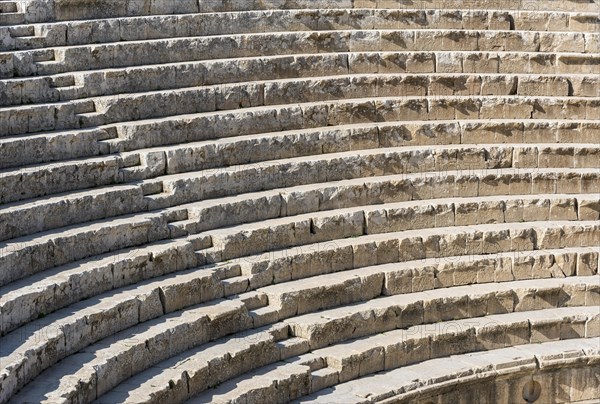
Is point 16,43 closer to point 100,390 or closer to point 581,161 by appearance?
point 100,390

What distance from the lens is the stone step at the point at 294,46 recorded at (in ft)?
52.6

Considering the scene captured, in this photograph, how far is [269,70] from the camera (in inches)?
695

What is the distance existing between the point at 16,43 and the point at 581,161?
8.49 metres

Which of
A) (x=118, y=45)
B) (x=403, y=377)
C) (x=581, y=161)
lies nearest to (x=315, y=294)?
(x=403, y=377)

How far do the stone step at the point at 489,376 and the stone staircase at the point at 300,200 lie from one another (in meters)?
0.03

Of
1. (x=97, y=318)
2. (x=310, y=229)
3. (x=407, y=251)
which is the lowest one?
(x=407, y=251)

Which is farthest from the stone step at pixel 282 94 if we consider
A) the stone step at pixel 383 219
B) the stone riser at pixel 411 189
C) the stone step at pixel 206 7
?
the stone step at pixel 383 219

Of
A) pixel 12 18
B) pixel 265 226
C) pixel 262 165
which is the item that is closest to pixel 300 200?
pixel 262 165

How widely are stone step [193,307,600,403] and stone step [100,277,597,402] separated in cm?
9

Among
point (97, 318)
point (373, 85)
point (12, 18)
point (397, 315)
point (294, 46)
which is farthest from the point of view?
point (373, 85)

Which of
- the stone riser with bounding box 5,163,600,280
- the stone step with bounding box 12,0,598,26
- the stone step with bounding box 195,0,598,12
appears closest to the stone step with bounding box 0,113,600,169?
the stone riser with bounding box 5,163,600,280

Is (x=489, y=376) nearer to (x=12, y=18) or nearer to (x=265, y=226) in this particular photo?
(x=265, y=226)

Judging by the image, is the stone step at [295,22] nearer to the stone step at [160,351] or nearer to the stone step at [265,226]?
the stone step at [265,226]

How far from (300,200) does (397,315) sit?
6.68 ft
